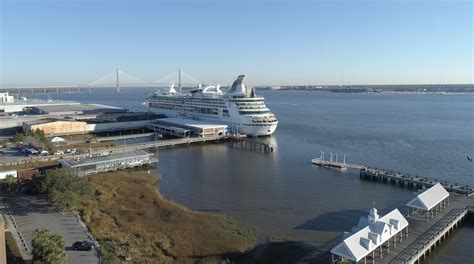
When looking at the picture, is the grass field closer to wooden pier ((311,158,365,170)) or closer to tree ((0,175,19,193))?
tree ((0,175,19,193))

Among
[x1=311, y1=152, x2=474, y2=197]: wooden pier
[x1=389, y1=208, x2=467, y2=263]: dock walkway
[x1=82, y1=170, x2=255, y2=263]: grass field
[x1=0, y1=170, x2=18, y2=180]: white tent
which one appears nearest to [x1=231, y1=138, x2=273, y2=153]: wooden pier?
[x1=311, y1=152, x2=474, y2=197]: wooden pier

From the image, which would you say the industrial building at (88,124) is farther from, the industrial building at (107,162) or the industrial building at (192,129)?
the industrial building at (107,162)

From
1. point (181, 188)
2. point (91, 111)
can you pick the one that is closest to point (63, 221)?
point (181, 188)

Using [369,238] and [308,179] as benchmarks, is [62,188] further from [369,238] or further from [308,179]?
[308,179]

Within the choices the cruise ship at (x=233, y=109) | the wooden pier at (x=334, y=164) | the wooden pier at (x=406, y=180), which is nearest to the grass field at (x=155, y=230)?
the wooden pier at (x=406, y=180)

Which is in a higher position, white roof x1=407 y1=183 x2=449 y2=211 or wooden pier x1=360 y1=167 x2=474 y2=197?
white roof x1=407 y1=183 x2=449 y2=211

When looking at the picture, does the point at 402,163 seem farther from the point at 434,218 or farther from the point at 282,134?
the point at 282,134

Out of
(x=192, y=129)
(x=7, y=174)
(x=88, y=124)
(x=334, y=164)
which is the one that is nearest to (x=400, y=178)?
(x=334, y=164)
